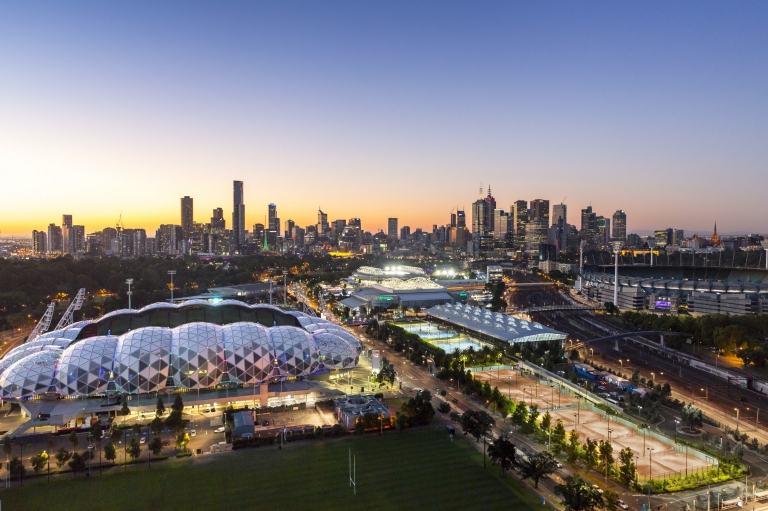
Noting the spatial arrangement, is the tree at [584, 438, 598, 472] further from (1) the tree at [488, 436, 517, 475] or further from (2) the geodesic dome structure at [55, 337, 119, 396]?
(2) the geodesic dome structure at [55, 337, 119, 396]

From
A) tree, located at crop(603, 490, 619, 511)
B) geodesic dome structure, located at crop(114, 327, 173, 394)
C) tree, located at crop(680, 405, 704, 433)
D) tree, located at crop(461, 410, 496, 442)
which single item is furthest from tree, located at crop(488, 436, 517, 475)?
geodesic dome structure, located at crop(114, 327, 173, 394)

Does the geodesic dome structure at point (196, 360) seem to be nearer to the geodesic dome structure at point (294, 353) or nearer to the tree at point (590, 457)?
the geodesic dome structure at point (294, 353)

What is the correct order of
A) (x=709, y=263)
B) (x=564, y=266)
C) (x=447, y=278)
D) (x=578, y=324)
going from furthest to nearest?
1. (x=564, y=266)
2. (x=709, y=263)
3. (x=447, y=278)
4. (x=578, y=324)

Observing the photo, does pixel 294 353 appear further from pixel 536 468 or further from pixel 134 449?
pixel 536 468

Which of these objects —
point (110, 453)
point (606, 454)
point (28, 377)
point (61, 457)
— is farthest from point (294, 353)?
point (606, 454)

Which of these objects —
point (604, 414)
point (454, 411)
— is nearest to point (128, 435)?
point (454, 411)

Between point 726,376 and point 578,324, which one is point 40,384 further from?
point 578,324
